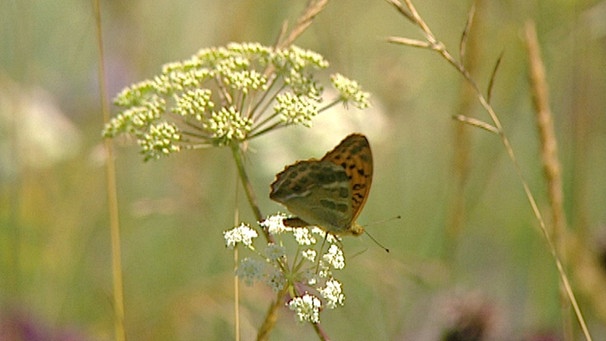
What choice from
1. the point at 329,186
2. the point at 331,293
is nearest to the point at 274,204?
the point at 329,186

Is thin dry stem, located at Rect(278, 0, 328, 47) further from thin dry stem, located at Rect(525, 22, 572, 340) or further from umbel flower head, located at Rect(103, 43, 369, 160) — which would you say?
thin dry stem, located at Rect(525, 22, 572, 340)

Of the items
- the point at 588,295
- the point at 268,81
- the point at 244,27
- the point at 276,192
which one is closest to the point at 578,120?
the point at 588,295

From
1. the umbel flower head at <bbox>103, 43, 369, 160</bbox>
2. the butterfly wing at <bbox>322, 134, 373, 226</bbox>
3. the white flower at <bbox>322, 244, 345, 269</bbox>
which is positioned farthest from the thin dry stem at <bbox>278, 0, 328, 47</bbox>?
the white flower at <bbox>322, 244, 345, 269</bbox>

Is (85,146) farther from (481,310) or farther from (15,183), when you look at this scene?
(481,310)

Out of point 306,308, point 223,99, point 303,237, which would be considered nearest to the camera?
point 306,308

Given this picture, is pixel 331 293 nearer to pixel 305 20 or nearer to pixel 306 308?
pixel 306 308

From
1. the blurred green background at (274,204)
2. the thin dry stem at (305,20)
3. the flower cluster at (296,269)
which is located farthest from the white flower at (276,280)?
the blurred green background at (274,204)
